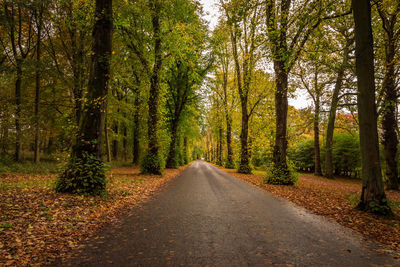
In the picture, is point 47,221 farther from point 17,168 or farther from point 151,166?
point 17,168

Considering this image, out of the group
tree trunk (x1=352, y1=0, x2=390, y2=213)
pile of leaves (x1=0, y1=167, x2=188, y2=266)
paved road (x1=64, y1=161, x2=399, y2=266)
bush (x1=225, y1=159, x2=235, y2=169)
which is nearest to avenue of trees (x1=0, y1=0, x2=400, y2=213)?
tree trunk (x1=352, y1=0, x2=390, y2=213)

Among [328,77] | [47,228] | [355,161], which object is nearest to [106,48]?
[47,228]

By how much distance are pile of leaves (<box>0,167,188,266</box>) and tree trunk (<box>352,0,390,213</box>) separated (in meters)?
7.14

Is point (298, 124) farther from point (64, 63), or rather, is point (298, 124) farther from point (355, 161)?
point (64, 63)

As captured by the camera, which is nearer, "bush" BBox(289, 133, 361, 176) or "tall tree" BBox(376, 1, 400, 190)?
→ "tall tree" BBox(376, 1, 400, 190)

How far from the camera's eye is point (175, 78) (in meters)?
23.5

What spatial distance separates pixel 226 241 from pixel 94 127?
579 cm

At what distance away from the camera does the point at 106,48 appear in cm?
743

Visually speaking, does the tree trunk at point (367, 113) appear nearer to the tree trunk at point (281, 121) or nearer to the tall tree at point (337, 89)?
the tree trunk at point (281, 121)

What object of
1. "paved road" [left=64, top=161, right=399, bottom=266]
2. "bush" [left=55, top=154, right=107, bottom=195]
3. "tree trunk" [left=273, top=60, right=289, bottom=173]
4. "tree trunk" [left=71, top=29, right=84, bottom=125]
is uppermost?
"tree trunk" [left=71, top=29, right=84, bottom=125]

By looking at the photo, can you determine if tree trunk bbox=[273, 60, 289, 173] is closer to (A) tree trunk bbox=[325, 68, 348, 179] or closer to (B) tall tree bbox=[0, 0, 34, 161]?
(A) tree trunk bbox=[325, 68, 348, 179]

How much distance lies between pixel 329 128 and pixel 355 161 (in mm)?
6769

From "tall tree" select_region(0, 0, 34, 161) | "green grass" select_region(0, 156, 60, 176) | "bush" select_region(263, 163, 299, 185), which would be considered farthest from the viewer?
"tall tree" select_region(0, 0, 34, 161)

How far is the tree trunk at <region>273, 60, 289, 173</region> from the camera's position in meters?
11.9
